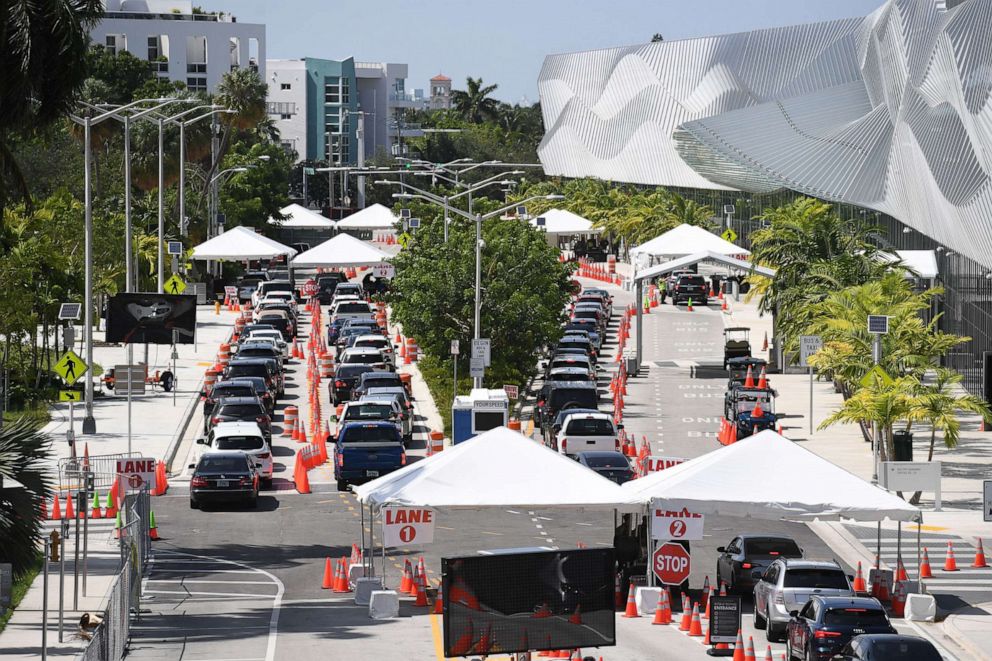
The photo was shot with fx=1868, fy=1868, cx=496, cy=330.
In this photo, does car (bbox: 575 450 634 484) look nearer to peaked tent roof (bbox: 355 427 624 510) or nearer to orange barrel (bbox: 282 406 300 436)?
peaked tent roof (bbox: 355 427 624 510)

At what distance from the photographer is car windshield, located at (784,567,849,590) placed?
2562cm

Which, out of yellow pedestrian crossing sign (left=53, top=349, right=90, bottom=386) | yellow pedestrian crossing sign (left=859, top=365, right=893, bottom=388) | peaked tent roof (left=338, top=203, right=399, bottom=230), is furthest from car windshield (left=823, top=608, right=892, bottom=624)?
→ peaked tent roof (left=338, top=203, right=399, bottom=230)

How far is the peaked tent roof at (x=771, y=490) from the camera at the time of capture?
27391 mm

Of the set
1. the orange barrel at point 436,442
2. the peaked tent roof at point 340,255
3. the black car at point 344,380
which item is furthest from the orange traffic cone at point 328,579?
the peaked tent roof at point 340,255

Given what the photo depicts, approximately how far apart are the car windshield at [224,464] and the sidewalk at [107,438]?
92.3 inches

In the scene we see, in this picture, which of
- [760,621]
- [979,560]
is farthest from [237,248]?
[760,621]

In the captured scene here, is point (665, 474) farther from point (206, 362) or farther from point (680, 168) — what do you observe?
point (680, 168)

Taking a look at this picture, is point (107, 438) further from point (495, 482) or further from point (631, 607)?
point (631, 607)

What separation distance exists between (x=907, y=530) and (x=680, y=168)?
110m

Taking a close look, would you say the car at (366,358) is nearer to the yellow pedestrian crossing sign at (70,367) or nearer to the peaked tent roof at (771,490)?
the yellow pedestrian crossing sign at (70,367)

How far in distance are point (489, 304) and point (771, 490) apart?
27090 mm

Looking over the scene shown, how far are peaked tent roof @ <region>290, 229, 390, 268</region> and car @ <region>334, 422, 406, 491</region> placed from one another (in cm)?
3791

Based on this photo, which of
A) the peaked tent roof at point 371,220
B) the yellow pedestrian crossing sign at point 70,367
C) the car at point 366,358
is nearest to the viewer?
the yellow pedestrian crossing sign at point 70,367

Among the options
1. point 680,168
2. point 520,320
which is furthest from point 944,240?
point 680,168
